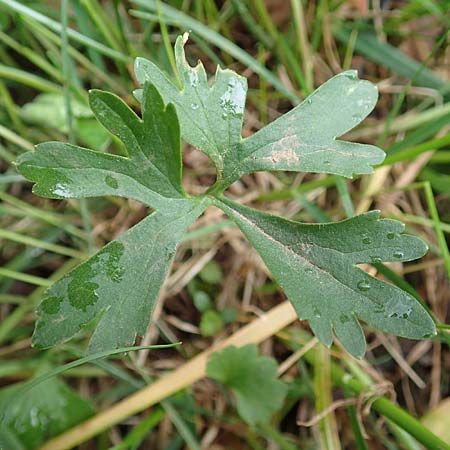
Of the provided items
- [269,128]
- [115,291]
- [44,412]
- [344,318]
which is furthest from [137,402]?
[269,128]

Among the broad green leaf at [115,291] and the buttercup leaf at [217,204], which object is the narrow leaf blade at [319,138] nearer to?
the buttercup leaf at [217,204]

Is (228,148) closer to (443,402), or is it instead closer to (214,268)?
(214,268)

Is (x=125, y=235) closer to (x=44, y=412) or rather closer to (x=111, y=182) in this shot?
(x=111, y=182)

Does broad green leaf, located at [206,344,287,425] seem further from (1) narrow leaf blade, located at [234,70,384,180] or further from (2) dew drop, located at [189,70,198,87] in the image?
(2) dew drop, located at [189,70,198,87]

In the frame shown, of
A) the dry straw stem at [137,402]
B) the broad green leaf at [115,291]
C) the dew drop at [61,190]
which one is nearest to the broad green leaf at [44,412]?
the dry straw stem at [137,402]

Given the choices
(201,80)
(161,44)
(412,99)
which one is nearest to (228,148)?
(201,80)

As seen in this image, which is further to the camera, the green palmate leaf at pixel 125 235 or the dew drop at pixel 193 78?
the dew drop at pixel 193 78
